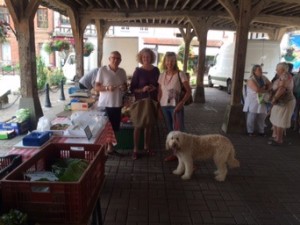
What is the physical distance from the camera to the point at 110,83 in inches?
181

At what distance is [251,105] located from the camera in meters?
6.48

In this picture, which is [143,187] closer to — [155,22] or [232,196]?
[232,196]

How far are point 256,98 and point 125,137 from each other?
9.81 ft

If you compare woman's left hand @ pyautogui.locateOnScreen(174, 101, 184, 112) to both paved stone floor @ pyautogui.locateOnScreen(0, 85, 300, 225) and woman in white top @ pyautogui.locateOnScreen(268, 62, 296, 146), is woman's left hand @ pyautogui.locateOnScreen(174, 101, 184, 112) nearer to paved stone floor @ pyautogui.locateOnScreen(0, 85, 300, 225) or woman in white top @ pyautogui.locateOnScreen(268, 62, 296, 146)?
paved stone floor @ pyautogui.locateOnScreen(0, 85, 300, 225)

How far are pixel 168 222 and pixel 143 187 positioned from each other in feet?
2.90

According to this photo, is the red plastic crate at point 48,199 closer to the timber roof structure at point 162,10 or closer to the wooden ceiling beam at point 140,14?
the timber roof structure at point 162,10

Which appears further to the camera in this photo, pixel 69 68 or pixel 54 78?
pixel 69 68

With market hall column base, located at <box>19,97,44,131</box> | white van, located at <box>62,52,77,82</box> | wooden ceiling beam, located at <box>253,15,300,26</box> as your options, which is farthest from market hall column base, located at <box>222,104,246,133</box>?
white van, located at <box>62,52,77,82</box>

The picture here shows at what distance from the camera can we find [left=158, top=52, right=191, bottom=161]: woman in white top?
4.57 m

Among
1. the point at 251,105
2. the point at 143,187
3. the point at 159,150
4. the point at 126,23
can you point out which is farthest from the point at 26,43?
the point at 126,23

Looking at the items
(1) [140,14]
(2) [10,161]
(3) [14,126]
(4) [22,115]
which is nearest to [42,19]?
(1) [140,14]

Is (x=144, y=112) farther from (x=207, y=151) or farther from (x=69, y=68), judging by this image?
(x=69, y=68)

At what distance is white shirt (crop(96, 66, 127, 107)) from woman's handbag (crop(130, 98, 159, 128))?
10.5 inches

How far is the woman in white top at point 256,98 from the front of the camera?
628cm
